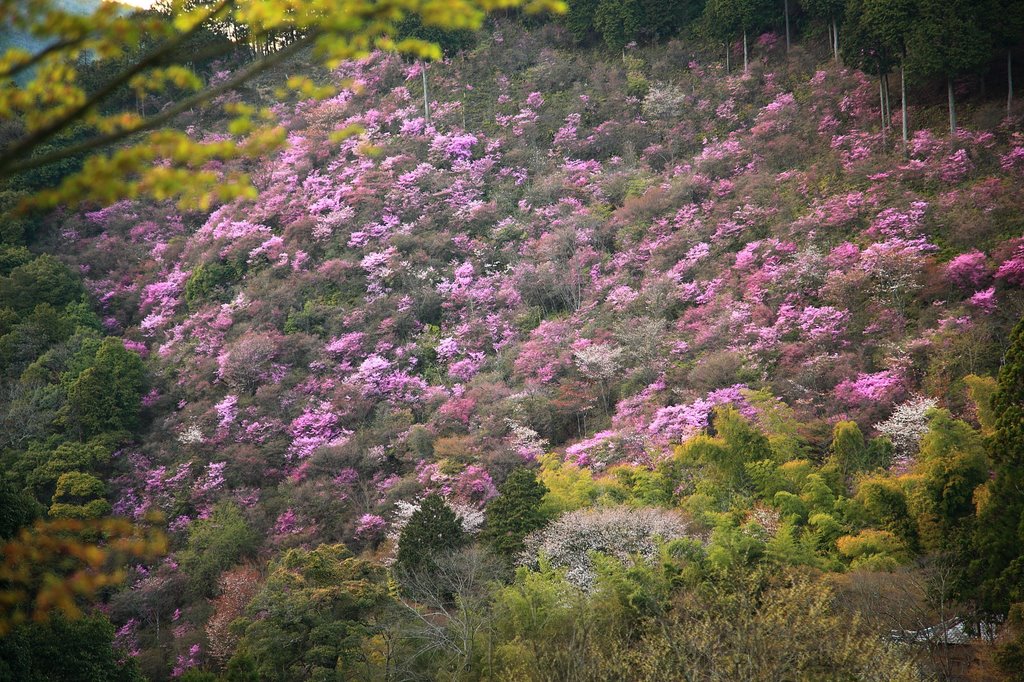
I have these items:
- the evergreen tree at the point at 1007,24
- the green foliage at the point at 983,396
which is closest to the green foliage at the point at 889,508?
the green foliage at the point at 983,396

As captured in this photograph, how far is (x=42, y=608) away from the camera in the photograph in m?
2.75

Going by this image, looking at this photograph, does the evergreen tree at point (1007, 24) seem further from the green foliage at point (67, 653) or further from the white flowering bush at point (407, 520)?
the green foliage at point (67, 653)

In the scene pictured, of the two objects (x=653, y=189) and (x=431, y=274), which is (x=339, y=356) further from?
(x=653, y=189)

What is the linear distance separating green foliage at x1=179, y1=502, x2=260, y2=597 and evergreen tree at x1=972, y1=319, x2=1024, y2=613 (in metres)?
20.1

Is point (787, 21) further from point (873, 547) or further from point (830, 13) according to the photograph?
point (873, 547)

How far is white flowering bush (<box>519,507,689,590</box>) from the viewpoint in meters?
17.8

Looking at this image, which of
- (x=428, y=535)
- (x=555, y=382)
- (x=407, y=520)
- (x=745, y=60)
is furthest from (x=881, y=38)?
(x=428, y=535)

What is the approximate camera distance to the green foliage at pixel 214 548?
24172 mm

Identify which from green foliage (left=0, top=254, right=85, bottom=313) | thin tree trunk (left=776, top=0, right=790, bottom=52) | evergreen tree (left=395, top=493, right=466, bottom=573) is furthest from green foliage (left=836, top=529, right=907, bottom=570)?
green foliage (left=0, top=254, right=85, bottom=313)

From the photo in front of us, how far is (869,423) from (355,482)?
→ 16.2 meters

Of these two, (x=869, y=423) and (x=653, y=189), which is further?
(x=653, y=189)

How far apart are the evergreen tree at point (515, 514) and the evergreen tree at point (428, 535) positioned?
3.03 ft

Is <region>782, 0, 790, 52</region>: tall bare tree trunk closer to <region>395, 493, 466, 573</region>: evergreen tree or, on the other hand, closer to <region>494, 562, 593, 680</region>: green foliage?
<region>395, 493, 466, 573</region>: evergreen tree

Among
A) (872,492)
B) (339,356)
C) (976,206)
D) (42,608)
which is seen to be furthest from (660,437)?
(42,608)
